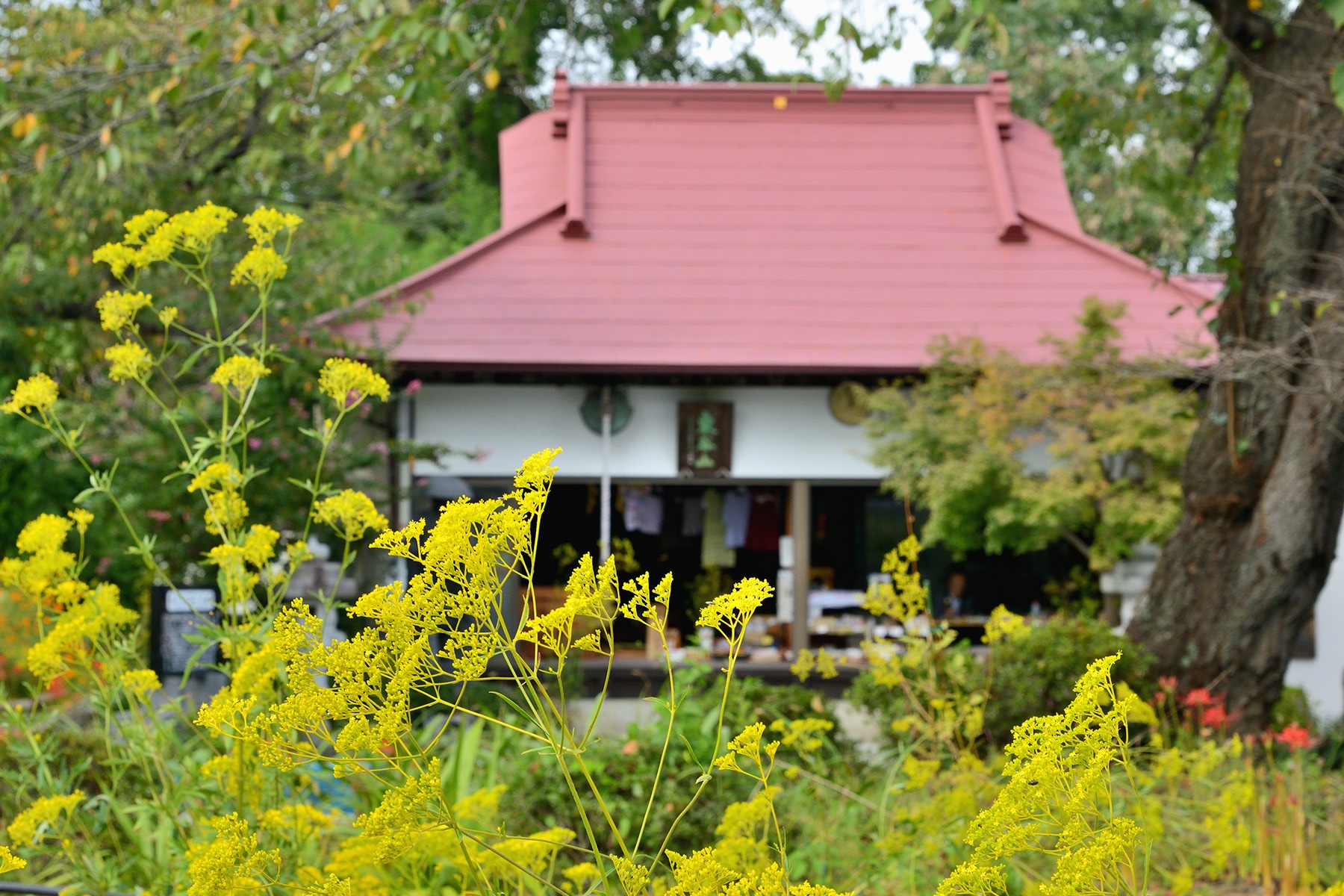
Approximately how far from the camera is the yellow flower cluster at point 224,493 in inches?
93.5

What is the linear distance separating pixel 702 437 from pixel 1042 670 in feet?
14.1

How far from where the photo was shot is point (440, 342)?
926cm

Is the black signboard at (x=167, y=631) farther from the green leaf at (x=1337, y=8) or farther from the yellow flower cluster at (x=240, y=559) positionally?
the green leaf at (x=1337, y=8)

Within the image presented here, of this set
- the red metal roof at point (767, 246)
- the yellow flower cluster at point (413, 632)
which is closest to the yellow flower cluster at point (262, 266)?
the yellow flower cluster at point (413, 632)

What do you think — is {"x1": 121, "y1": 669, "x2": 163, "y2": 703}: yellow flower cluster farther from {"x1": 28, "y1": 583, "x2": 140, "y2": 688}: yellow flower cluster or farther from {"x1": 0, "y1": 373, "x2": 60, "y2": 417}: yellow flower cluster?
{"x1": 0, "y1": 373, "x2": 60, "y2": 417}: yellow flower cluster

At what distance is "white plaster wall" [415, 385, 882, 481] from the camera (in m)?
9.53

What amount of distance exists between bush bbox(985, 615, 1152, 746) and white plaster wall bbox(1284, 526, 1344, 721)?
4.94 meters

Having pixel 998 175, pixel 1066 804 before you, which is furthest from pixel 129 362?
pixel 998 175

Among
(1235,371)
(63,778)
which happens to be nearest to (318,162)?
(1235,371)

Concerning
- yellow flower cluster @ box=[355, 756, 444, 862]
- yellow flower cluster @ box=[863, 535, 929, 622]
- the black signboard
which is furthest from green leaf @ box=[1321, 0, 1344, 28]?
the black signboard

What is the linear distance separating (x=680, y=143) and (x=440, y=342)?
132 inches

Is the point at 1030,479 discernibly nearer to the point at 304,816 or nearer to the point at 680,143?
the point at 680,143

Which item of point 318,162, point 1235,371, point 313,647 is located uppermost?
point 318,162

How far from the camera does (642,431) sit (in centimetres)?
961
